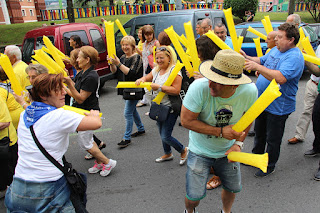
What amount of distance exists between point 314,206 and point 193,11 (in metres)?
5.65

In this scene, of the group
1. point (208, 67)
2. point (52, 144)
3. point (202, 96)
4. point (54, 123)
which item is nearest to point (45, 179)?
point (52, 144)

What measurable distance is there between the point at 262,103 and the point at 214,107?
0.39 m

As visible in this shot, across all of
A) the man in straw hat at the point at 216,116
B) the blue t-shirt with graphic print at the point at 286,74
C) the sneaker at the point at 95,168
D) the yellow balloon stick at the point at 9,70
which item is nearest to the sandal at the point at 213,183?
the man in straw hat at the point at 216,116

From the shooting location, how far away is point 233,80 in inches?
69.4

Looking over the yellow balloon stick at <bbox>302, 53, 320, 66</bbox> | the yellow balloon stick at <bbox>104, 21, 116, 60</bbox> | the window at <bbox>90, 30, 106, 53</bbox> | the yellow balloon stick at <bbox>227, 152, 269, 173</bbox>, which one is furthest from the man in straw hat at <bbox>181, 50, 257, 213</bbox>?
the window at <bbox>90, 30, 106, 53</bbox>

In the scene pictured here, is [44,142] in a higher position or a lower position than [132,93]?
higher

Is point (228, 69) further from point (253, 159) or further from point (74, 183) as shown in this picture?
point (74, 183)

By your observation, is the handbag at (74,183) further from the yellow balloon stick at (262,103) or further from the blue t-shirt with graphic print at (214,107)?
the yellow balloon stick at (262,103)

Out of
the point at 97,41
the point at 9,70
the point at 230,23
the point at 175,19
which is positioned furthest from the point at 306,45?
the point at 97,41

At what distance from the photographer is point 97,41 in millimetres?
7113

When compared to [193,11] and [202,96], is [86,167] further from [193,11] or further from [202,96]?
[193,11]

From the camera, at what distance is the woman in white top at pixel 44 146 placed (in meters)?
1.76

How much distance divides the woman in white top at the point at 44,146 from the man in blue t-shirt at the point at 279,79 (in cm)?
184

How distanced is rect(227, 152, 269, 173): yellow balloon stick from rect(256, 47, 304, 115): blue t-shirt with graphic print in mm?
1261
